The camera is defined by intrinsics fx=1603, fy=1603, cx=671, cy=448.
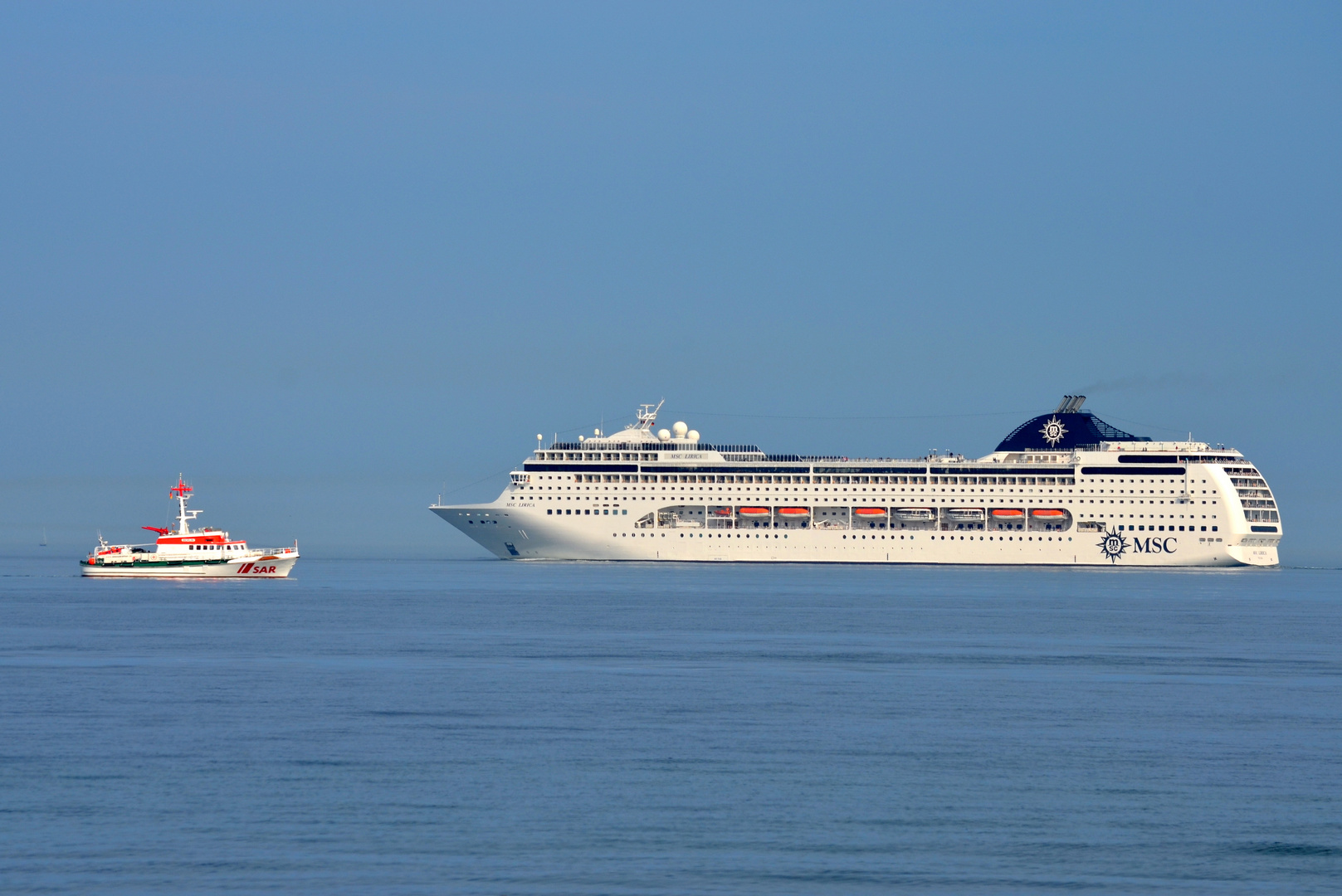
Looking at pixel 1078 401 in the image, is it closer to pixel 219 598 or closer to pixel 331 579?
pixel 331 579

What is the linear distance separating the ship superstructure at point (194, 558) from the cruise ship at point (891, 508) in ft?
53.1

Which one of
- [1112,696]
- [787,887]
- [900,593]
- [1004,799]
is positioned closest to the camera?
[787,887]

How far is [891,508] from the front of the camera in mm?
99625

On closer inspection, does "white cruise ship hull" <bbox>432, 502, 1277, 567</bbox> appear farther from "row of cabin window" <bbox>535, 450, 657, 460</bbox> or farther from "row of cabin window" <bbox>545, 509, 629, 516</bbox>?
"row of cabin window" <bbox>535, 450, 657, 460</bbox>

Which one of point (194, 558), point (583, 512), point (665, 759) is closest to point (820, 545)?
point (583, 512)

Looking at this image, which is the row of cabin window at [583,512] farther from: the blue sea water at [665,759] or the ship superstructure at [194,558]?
the blue sea water at [665,759]

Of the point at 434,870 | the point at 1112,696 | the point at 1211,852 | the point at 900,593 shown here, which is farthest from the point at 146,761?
the point at 900,593

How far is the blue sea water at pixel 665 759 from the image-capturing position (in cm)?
1877

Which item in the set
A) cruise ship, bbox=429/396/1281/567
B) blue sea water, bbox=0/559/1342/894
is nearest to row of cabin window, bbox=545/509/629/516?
cruise ship, bbox=429/396/1281/567

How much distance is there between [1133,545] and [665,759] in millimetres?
79021

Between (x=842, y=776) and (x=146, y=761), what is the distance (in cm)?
1060

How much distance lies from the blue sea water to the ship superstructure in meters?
29.5

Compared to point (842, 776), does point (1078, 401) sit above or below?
above

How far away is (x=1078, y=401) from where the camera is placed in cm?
10412
